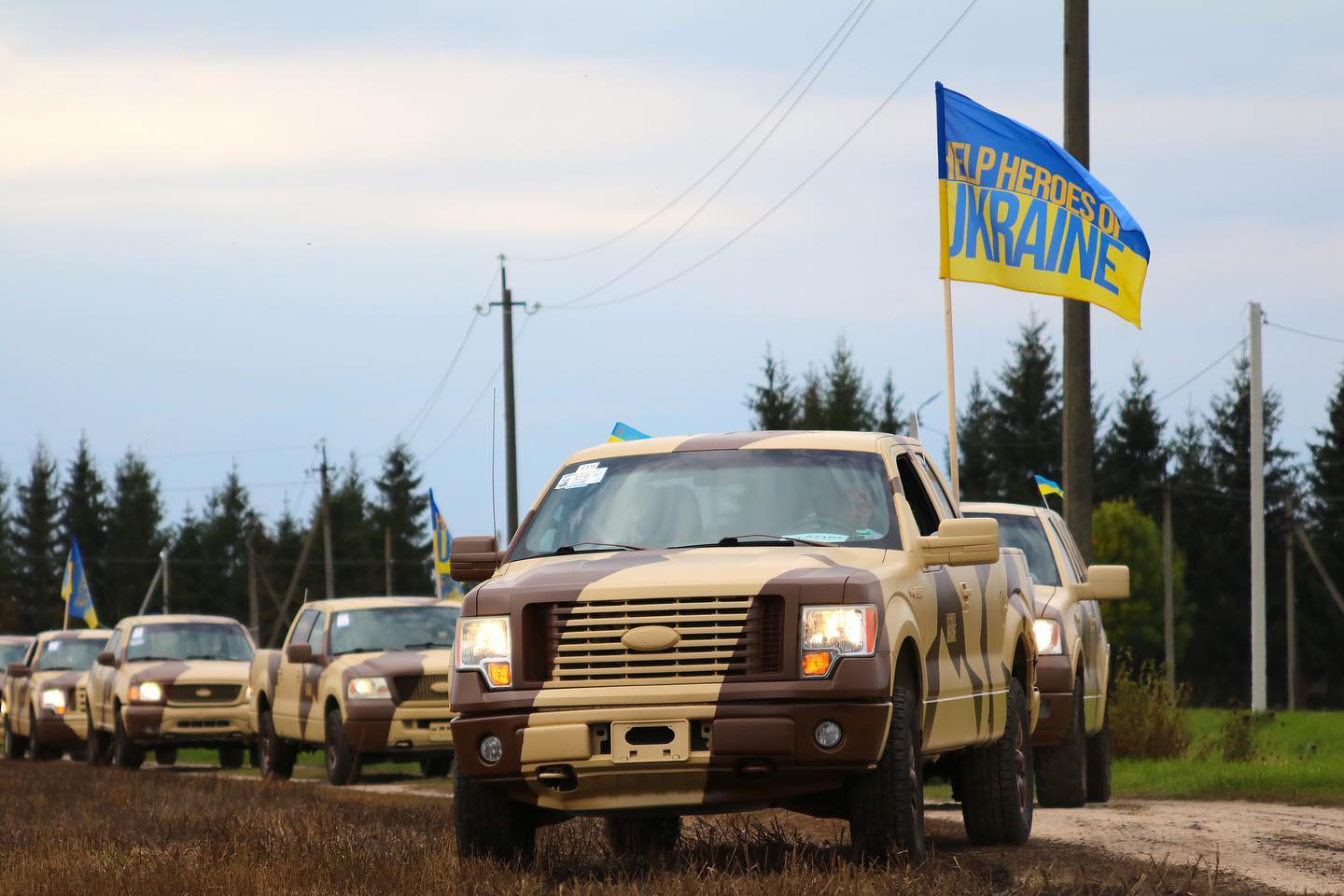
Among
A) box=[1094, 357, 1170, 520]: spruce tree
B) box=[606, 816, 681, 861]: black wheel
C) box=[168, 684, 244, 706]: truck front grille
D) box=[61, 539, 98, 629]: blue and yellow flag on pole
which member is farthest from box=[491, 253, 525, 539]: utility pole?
box=[1094, 357, 1170, 520]: spruce tree

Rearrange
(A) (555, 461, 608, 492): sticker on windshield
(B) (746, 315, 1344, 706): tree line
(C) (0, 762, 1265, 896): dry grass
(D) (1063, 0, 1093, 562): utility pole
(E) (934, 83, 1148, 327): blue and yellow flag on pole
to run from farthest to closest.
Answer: (B) (746, 315, 1344, 706): tree line
(D) (1063, 0, 1093, 562): utility pole
(E) (934, 83, 1148, 327): blue and yellow flag on pole
(A) (555, 461, 608, 492): sticker on windshield
(C) (0, 762, 1265, 896): dry grass

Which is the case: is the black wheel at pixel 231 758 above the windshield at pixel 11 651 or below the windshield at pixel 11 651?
below

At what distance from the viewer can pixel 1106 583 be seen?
49.3 ft

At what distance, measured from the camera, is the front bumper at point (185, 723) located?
2638cm

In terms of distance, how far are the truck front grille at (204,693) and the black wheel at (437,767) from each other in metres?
4.15

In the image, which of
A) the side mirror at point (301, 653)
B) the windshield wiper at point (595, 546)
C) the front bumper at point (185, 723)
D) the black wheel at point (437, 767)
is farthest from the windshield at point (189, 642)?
the windshield wiper at point (595, 546)

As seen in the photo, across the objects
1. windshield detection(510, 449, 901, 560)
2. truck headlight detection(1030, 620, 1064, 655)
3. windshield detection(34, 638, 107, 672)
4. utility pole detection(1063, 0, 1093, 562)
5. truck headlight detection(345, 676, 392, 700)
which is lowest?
windshield detection(34, 638, 107, 672)

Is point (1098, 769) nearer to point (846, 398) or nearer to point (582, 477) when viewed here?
point (582, 477)

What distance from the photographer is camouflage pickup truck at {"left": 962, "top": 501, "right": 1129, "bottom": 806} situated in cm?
1455

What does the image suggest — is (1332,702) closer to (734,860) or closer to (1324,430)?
(1324,430)

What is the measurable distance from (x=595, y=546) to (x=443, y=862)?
1597 millimetres

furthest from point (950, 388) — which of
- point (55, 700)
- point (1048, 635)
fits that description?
point (55, 700)

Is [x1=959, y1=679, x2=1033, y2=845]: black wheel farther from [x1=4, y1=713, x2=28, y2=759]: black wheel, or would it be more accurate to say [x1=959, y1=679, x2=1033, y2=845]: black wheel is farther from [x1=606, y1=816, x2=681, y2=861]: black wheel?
[x1=4, y1=713, x2=28, y2=759]: black wheel

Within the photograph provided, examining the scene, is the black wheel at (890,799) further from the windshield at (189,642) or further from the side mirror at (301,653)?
the windshield at (189,642)
